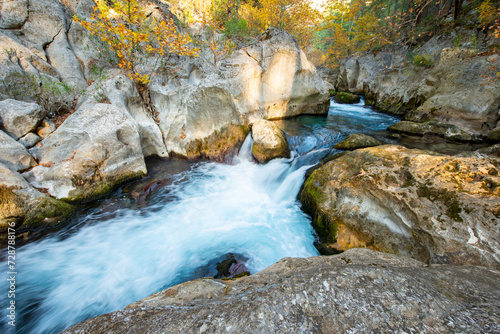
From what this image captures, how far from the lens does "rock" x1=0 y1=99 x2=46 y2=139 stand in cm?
474

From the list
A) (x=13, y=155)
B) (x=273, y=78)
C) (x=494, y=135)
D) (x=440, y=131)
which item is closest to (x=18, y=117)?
(x=13, y=155)

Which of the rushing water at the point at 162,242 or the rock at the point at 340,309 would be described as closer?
the rock at the point at 340,309

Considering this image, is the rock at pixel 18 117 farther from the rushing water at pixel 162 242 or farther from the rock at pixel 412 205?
the rock at pixel 412 205

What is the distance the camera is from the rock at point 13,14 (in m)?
6.18

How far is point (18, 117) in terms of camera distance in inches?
192

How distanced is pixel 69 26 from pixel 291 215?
10191 mm

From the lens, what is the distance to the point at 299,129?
9547 millimetres

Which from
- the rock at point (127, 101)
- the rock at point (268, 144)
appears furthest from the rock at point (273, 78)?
the rock at point (127, 101)

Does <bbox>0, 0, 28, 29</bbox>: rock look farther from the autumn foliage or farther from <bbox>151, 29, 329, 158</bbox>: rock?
<bbox>151, 29, 329, 158</bbox>: rock

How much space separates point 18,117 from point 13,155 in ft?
3.81

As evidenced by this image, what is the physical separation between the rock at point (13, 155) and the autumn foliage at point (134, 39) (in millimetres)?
3682

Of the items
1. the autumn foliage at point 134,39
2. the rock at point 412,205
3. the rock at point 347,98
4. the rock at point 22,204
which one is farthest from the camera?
the rock at point 347,98

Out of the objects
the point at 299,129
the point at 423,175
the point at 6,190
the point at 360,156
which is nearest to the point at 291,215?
the point at 360,156

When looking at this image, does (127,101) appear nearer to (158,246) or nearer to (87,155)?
(87,155)
